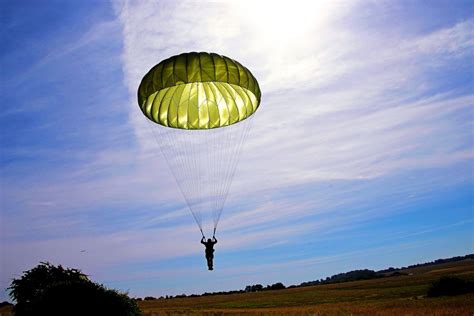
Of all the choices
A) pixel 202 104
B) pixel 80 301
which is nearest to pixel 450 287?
pixel 202 104

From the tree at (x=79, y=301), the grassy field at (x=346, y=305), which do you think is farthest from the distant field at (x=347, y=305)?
the tree at (x=79, y=301)

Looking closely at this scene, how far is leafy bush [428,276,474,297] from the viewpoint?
1511 inches

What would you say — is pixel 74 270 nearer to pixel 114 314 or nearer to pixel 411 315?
pixel 114 314

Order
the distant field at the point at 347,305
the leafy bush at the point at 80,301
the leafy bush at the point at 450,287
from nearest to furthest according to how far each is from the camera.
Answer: the leafy bush at the point at 80,301 < the distant field at the point at 347,305 < the leafy bush at the point at 450,287

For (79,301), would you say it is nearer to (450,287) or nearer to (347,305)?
(347,305)

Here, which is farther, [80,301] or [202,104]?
[202,104]

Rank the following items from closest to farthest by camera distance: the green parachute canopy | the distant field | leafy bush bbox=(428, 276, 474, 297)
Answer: the green parachute canopy → the distant field → leafy bush bbox=(428, 276, 474, 297)

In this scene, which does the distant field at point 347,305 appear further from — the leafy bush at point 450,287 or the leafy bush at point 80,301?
the leafy bush at point 80,301

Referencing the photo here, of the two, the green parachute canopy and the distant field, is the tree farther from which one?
the distant field

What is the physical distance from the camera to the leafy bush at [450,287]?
3838 cm

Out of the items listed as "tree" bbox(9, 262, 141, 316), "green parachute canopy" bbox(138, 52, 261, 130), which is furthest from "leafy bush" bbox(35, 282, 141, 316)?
"green parachute canopy" bbox(138, 52, 261, 130)

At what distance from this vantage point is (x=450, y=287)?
3847 centimetres

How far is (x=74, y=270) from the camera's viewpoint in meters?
22.7

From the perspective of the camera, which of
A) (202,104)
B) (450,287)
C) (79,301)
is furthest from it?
(450,287)
